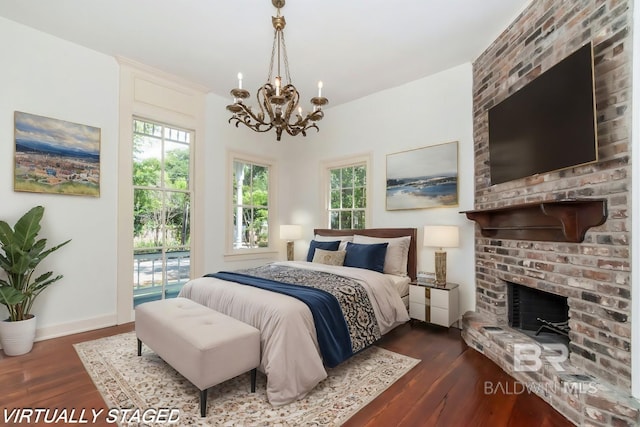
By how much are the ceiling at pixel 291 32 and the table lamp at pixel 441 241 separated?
203cm

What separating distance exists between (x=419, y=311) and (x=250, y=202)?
321 centimetres

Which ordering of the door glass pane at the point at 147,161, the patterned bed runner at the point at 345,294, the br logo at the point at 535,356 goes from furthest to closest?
the door glass pane at the point at 147,161, the patterned bed runner at the point at 345,294, the br logo at the point at 535,356

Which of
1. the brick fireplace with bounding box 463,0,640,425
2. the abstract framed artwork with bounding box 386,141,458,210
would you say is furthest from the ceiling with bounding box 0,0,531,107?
the abstract framed artwork with bounding box 386,141,458,210

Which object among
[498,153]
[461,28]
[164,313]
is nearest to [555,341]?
[498,153]

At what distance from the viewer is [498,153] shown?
291 cm

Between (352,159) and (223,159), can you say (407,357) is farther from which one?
(223,159)

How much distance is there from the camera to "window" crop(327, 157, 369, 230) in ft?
15.4

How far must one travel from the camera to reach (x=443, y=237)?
134 inches

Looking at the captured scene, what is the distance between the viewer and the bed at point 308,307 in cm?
204

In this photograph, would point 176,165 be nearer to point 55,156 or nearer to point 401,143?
point 55,156

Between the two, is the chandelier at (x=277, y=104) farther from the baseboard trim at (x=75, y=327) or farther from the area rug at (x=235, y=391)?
the baseboard trim at (x=75, y=327)

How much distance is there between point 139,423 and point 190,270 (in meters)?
2.65

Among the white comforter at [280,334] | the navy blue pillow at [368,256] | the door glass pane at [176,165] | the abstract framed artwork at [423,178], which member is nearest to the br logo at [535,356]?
the white comforter at [280,334]

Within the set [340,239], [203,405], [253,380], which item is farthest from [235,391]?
[340,239]
